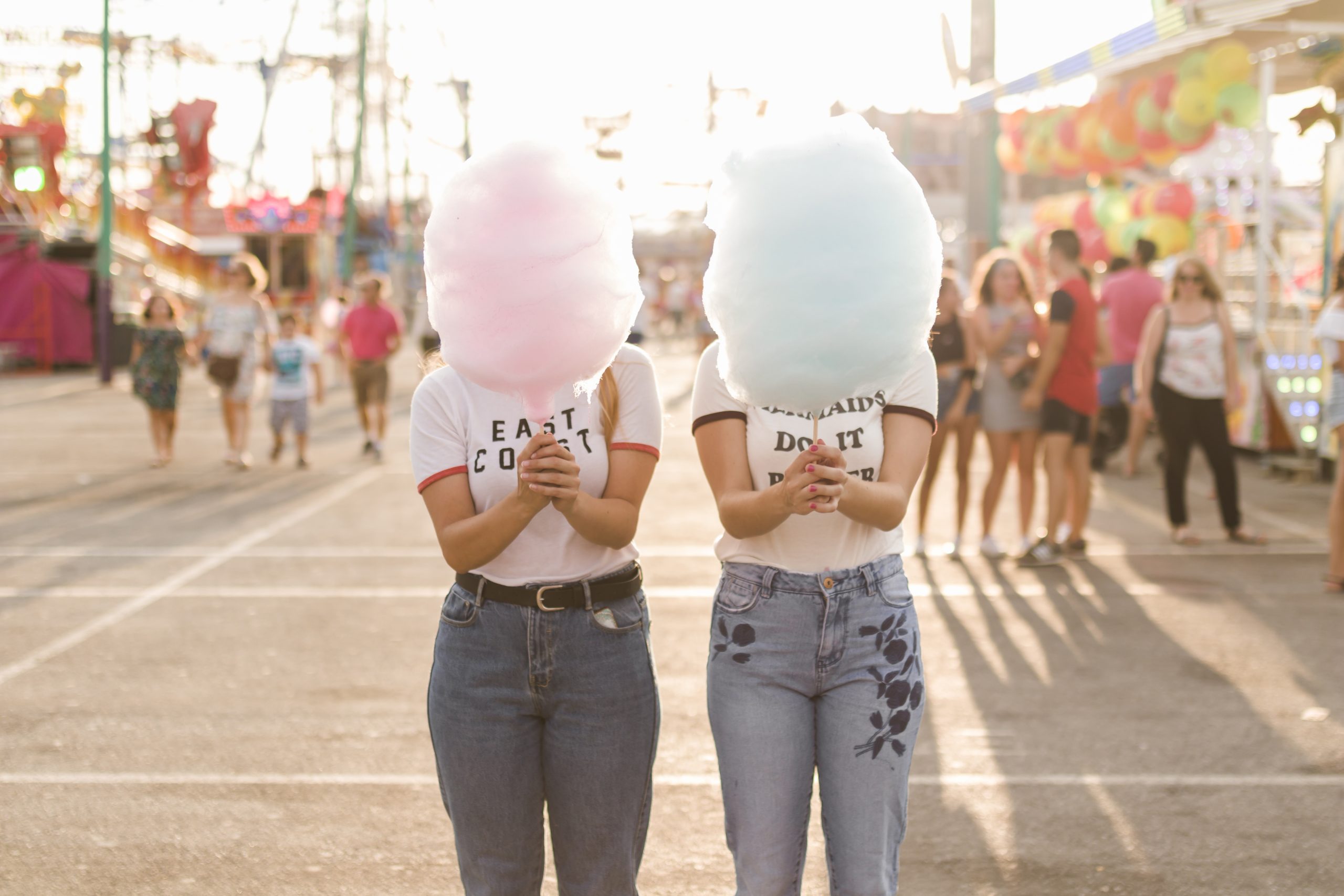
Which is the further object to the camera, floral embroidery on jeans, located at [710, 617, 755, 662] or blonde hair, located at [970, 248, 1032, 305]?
blonde hair, located at [970, 248, 1032, 305]

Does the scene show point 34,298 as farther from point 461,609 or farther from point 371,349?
point 461,609

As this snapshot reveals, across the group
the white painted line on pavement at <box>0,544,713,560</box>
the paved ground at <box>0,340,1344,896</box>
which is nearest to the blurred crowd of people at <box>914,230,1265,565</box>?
the paved ground at <box>0,340,1344,896</box>

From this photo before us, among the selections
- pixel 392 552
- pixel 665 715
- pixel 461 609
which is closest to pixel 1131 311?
pixel 392 552

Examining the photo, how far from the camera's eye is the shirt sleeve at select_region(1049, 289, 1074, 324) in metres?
7.50

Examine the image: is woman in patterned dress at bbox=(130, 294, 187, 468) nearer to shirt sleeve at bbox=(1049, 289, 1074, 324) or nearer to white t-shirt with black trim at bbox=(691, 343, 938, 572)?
shirt sleeve at bbox=(1049, 289, 1074, 324)

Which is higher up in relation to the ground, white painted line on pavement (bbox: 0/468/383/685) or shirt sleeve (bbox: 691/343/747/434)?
shirt sleeve (bbox: 691/343/747/434)

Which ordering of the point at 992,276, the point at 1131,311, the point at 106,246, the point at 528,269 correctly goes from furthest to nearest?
the point at 106,246, the point at 1131,311, the point at 992,276, the point at 528,269

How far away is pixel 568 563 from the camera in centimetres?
265

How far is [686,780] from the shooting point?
4582 millimetres

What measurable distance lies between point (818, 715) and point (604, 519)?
1.87 ft

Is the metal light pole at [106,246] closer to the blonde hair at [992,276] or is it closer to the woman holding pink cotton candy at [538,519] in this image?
the blonde hair at [992,276]

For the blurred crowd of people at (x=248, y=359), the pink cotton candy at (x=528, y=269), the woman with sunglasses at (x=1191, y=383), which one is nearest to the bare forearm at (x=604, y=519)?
the pink cotton candy at (x=528, y=269)

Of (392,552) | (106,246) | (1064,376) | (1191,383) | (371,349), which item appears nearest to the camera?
(1064,376)

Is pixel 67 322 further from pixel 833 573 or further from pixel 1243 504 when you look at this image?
pixel 833 573
